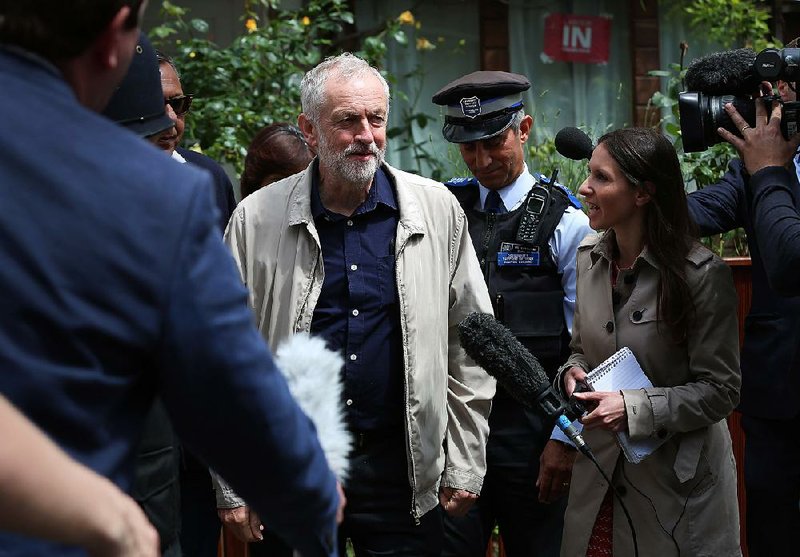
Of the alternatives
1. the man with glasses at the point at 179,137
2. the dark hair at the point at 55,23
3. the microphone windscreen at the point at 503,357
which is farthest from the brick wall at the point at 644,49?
the dark hair at the point at 55,23

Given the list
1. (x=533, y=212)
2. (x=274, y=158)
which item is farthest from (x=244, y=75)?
(x=533, y=212)

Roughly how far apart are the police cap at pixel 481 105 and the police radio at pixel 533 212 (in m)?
0.29

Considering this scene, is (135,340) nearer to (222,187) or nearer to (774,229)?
(774,229)

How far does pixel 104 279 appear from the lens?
1.39m

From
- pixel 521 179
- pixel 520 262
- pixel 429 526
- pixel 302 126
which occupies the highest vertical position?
pixel 302 126

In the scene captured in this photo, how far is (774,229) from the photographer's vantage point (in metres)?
3.49

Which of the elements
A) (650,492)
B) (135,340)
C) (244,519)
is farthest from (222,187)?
(135,340)

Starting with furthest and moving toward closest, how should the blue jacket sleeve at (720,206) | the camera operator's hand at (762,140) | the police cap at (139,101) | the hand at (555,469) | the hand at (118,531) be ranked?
the blue jacket sleeve at (720,206) < the hand at (555,469) < the camera operator's hand at (762,140) < the police cap at (139,101) < the hand at (118,531)

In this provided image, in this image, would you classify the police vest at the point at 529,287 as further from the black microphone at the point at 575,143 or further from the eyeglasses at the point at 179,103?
the eyeglasses at the point at 179,103

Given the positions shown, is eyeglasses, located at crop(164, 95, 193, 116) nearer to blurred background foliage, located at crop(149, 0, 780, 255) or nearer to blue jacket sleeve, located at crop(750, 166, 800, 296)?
blurred background foliage, located at crop(149, 0, 780, 255)

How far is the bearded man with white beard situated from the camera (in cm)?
352

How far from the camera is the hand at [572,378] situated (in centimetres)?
364

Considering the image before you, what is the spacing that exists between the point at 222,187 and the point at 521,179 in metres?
1.16

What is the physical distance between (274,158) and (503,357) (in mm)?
1982
